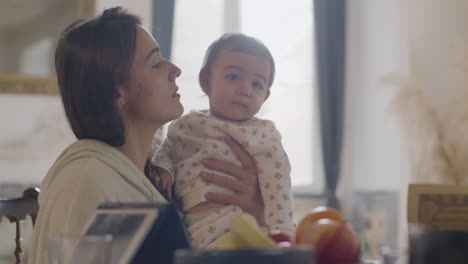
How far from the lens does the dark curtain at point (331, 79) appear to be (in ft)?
21.6

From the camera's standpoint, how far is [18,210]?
2.17m

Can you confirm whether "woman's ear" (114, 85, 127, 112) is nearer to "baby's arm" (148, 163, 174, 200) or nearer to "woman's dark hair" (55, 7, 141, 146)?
"woman's dark hair" (55, 7, 141, 146)

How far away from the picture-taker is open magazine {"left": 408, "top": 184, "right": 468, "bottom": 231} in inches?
46.3

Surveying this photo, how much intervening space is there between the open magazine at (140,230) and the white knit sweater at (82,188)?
25.4 inches

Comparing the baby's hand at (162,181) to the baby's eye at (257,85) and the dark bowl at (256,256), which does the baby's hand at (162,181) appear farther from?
the dark bowl at (256,256)

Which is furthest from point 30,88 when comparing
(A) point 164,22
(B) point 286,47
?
(B) point 286,47

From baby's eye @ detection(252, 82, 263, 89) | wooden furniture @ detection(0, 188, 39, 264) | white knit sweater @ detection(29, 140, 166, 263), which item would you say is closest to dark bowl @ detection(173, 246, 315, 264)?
white knit sweater @ detection(29, 140, 166, 263)

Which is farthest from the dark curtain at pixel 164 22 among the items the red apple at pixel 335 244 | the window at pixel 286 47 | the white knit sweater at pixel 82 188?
the red apple at pixel 335 244

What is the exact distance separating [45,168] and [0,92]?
782 mm

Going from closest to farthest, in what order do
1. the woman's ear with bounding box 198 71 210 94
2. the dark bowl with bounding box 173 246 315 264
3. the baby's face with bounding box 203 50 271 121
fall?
the dark bowl with bounding box 173 246 315 264 → the baby's face with bounding box 203 50 271 121 → the woman's ear with bounding box 198 71 210 94

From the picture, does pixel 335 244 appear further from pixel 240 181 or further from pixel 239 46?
pixel 239 46

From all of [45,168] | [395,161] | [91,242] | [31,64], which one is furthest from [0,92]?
[91,242]

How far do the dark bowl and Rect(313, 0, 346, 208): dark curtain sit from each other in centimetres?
587

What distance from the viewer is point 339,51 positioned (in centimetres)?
667
